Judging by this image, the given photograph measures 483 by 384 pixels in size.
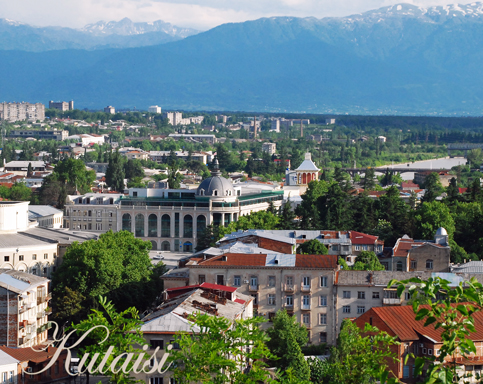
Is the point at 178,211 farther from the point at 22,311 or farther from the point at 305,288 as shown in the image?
the point at 22,311

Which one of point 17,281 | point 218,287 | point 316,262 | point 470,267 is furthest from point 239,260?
point 470,267

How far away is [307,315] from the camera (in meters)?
56.6

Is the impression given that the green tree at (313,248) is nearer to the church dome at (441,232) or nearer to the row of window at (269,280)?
the church dome at (441,232)

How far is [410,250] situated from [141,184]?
7190 centimetres

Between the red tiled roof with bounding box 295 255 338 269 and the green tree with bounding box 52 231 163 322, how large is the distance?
8715 millimetres

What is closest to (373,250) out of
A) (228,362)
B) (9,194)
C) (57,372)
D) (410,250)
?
(410,250)

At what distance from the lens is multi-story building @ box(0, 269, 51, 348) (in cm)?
4956

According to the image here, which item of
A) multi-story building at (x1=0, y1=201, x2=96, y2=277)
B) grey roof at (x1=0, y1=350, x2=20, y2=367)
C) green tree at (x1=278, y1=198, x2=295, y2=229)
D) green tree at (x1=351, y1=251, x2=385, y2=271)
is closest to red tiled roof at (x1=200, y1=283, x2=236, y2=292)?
grey roof at (x1=0, y1=350, x2=20, y2=367)

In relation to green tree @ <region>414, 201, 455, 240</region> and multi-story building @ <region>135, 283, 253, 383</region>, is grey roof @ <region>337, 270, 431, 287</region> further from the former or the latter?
green tree @ <region>414, 201, 455, 240</region>

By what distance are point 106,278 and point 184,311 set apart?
14990 mm

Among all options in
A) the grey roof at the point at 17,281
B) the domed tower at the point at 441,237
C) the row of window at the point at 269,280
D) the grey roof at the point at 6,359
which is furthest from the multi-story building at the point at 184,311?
the domed tower at the point at 441,237

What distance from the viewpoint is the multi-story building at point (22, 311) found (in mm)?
49562

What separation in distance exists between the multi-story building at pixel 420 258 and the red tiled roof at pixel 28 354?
96.0ft

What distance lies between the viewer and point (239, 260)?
57.8 meters
